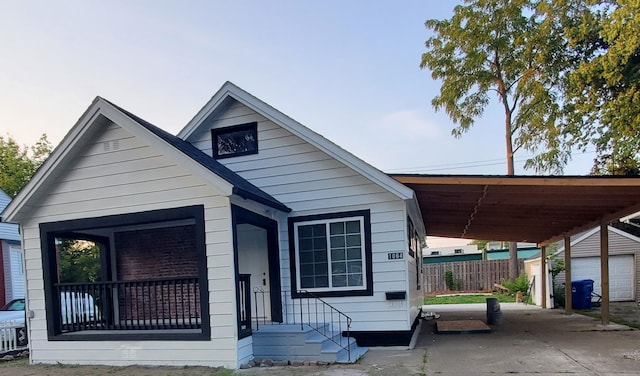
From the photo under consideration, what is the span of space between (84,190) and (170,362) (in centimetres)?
335

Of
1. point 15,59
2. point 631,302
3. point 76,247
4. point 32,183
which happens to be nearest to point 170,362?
A: point 32,183

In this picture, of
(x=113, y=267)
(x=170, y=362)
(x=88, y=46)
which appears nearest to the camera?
(x=170, y=362)

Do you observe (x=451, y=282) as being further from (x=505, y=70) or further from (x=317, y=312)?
(x=317, y=312)

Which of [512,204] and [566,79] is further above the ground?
[566,79]

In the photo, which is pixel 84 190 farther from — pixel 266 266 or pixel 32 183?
pixel 266 266

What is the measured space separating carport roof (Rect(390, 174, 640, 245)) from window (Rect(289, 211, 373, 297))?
1.31 m

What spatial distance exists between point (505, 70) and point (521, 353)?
16098 mm

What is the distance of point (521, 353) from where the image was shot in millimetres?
7094

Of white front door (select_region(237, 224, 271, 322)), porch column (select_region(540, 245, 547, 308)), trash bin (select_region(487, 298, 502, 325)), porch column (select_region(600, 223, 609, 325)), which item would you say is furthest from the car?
porch column (select_region(540, 245, 547, 308))

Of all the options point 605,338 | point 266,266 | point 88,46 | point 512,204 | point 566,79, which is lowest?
point 605,338

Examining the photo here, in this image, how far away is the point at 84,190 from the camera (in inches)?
305

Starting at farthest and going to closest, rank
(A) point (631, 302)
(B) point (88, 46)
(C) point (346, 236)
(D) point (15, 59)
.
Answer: (A) point (631, 302) < (D) point (15, 59) < (B) point (88, 46) < (C) point (346, 236)

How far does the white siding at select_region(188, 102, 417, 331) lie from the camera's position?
7902 millimetres

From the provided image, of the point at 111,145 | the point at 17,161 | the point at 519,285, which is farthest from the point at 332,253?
the point at 17,161
